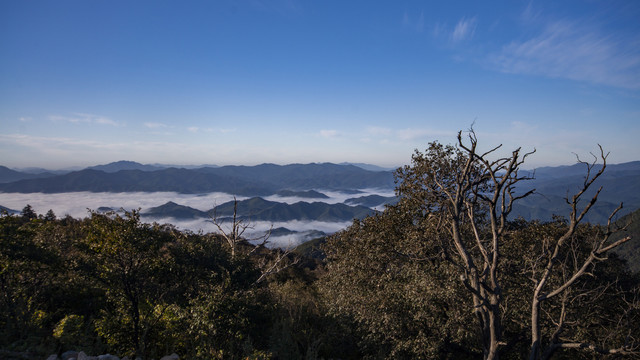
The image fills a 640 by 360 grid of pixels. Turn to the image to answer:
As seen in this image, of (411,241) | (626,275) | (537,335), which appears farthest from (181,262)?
(626,275)

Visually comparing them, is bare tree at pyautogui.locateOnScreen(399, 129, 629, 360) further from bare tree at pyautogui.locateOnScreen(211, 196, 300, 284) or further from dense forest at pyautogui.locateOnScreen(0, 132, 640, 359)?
bare tree at pyautogui.locateOnScreen(211, 196, 300, 284)

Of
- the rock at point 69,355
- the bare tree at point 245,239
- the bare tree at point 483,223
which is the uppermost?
the bare tree at point 483,223

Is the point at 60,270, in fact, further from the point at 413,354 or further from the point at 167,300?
the point at 413,354

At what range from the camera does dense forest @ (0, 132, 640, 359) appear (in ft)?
36.7

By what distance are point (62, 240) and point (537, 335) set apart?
22.7 m

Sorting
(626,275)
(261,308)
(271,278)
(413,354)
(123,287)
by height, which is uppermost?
(123,287)

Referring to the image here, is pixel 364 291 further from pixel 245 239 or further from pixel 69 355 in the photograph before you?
pixel 245 239

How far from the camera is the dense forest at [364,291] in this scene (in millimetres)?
11188

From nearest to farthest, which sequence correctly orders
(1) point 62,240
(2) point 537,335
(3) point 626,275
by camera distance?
(2) point 537,335 < (1) point 62,240 < (3) point 626,275

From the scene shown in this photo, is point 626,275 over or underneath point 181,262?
underneath

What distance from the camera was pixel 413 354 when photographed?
47.4 ft

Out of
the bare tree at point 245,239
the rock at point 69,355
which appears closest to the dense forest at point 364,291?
the rock at point 69,355

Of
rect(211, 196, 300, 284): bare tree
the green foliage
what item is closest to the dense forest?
the green foliage

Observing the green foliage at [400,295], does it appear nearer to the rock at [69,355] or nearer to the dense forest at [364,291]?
the dense forest at [364,291]
